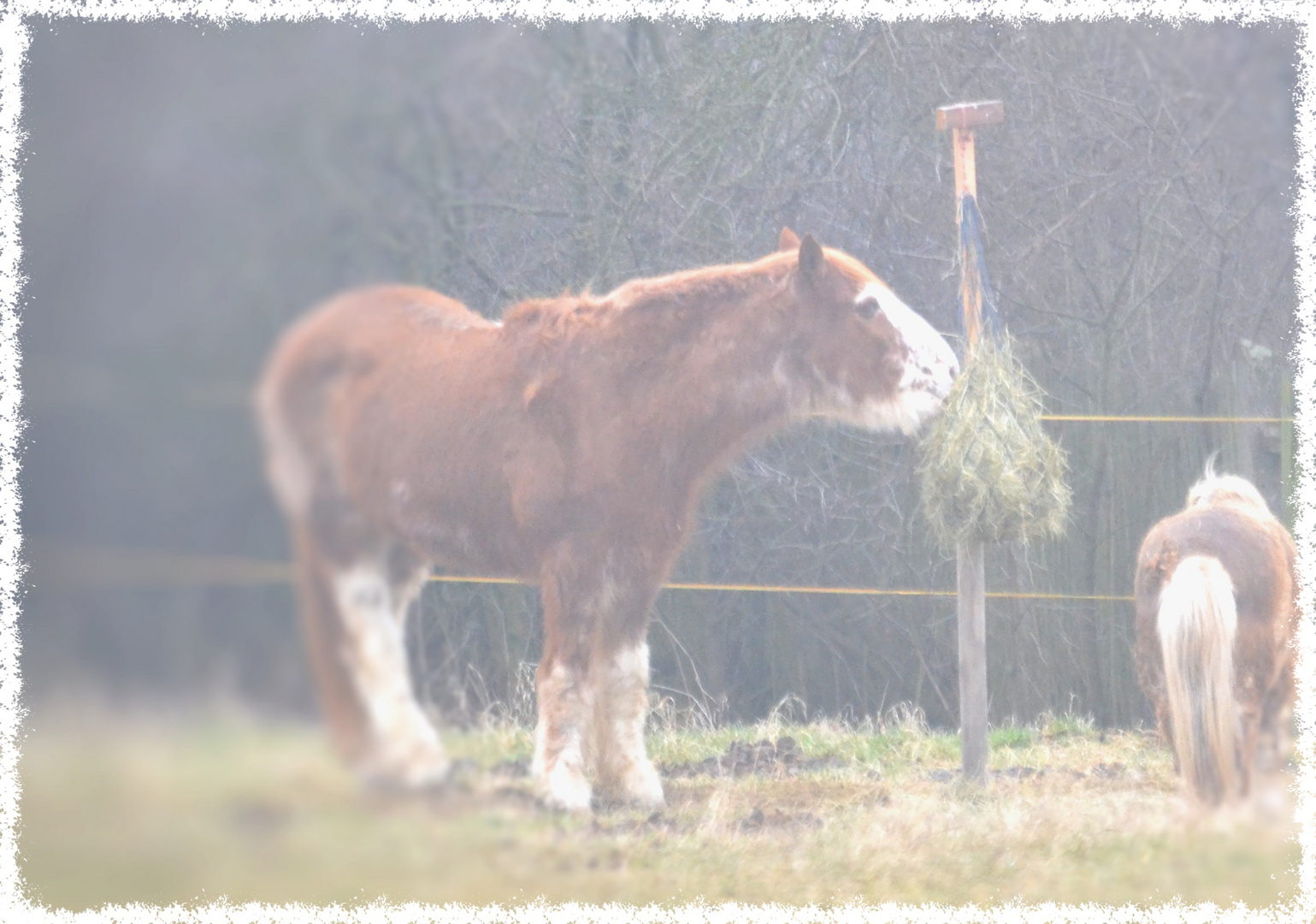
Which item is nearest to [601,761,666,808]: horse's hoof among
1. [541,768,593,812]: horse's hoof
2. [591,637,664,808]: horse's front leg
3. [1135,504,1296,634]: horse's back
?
[591,637,664,808]: horse's front leg

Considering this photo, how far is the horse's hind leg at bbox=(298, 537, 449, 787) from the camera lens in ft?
9.52

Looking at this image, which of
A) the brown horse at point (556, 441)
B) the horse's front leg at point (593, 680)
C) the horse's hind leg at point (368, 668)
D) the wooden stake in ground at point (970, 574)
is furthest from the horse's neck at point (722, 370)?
the horse's hind leg at point (368, 668)

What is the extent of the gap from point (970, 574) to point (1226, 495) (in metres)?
A: 1.21

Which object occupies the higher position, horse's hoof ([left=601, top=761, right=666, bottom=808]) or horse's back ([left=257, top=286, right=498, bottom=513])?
horse's back ([left=257, top=286, right=498, bottom=513])

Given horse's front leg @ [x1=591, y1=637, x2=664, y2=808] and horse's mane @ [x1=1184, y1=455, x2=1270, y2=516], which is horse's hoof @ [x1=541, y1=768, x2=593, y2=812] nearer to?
horse's front leg @ [x1=591, y1=637, x2=664, y2=808]

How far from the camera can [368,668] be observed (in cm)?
302

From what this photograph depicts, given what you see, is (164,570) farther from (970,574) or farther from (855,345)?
(970,574)

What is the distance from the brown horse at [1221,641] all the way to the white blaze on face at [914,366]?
1.25m

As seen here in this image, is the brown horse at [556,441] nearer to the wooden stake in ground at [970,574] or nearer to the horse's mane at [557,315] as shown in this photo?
the horse's mane at [557,315]

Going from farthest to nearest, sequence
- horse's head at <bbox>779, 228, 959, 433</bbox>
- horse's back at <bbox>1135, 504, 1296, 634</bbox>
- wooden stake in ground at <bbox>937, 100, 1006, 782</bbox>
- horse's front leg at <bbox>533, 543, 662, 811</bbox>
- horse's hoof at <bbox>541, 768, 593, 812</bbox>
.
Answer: wooden stake in ground at <bbox>937, 100, 1006, 782</bbox> → horse's back at <bbox>1135, 504, 1296, 634</bbox> → horse's head at <bbox>779, 228, 959, 433</bbox> → horse's front leg at <bbox>533, 543, 662, 811</bbox> → horse's hoof at <bbox>541, 768, 593, 812</bbox>

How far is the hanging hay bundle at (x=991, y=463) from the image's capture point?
4957 mm

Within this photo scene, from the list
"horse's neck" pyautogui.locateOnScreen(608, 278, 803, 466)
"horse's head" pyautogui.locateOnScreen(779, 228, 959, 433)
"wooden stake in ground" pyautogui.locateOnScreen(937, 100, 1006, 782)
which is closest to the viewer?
"horse's neck" pyautogui.locateOnScreen(608, 278, 803, 466)

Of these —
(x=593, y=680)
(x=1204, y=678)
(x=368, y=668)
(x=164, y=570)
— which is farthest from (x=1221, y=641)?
(x=164, y=570)

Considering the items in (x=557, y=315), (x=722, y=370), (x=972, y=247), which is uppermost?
(x=972, y=247)
